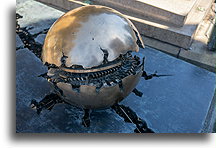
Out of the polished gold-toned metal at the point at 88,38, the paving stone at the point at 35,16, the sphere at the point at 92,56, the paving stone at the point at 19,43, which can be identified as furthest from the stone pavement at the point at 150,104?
the polished gold-toned metal at the point at 88,38

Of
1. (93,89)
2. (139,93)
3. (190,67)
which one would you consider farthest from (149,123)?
(190,67)

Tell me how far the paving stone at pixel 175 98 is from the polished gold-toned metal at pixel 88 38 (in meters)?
1.04

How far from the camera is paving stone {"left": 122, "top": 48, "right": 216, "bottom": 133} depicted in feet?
9.40

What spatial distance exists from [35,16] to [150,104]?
3152 millimetres

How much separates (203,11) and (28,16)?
3888 mm

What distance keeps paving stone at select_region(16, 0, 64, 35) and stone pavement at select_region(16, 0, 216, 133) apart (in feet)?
2.55

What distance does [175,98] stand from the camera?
3.17 meters

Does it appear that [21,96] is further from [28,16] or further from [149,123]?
[28,16]

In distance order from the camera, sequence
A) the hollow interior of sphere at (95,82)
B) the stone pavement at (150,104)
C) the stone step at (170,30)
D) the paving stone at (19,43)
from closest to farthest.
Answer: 1. the hollow interior of sphere at (95,82)
2. the stone pavement at (150,104)
3. the paving stone at (19,43)
4. the stone step at (170,30)

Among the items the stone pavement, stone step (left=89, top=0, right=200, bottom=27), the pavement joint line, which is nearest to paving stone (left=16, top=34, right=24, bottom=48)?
the stone pavement

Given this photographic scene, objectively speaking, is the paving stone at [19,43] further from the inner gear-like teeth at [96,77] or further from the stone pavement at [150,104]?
the inner gear-like teeth at [96,77]

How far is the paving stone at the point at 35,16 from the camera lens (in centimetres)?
452

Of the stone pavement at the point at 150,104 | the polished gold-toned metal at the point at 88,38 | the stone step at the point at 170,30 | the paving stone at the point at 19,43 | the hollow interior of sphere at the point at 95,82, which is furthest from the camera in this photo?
the stone step at the point at 170,30

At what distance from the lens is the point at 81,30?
2137 millimetres
